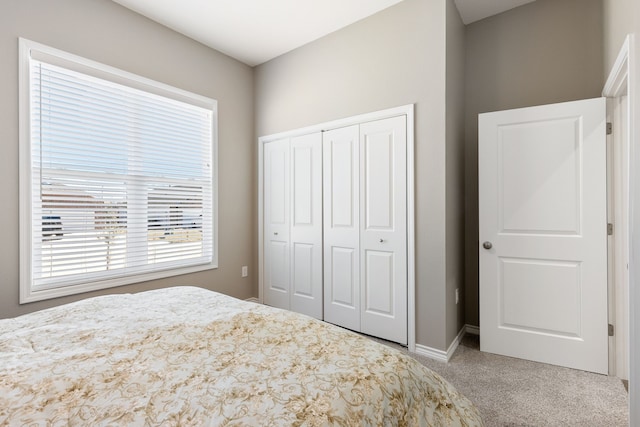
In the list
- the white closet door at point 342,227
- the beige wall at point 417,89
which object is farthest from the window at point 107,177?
the beige wall at point 417,89

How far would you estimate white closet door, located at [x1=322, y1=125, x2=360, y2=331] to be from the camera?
9.34 ft

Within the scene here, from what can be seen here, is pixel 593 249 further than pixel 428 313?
No

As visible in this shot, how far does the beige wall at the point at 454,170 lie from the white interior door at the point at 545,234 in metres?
0.20

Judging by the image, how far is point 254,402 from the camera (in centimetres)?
82

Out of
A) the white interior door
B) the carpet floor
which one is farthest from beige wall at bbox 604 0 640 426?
the white interior door

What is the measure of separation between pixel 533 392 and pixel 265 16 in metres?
3.47

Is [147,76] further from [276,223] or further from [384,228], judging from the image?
[384,228]

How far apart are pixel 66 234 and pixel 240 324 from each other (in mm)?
1836

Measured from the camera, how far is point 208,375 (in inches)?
37.2

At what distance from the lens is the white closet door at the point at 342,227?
285 centimetres

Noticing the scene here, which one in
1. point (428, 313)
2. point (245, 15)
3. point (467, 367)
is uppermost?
point (245, 15)

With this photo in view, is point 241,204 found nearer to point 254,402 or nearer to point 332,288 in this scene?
point 332,288

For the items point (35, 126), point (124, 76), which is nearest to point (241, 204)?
point (124, 76)

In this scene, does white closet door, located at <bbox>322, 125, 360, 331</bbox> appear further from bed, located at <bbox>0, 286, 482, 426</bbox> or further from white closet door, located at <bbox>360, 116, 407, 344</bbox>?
bed, located at <bbox>0, 286, 482, 426</bbox>
